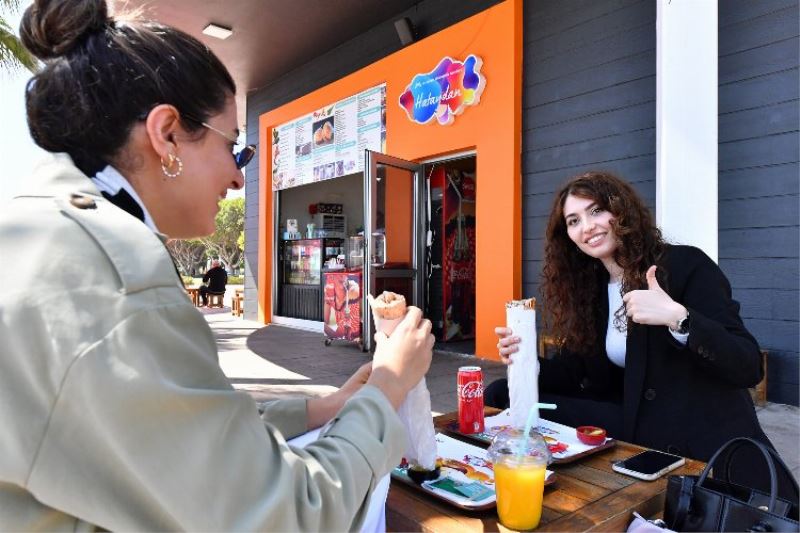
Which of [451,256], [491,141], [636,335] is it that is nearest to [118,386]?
[636,335]

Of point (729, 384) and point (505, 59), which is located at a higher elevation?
point (505, 59)

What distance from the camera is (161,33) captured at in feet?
2.83

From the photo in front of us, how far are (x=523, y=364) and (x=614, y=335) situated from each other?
0.62m

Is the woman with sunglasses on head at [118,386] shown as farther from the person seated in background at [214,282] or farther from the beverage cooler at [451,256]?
the person seated in background at [214,282]

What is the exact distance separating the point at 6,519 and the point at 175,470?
0.24 meters

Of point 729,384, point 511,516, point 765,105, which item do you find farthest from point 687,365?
point 765,105

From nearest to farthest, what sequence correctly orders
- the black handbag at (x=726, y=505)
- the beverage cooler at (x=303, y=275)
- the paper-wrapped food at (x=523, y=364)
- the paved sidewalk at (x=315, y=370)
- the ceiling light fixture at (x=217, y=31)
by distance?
the black handbag at (x=726, y=505), the paper-wrapped food at (x=523, y=364), the paved sidewalk at (x=315, y=370), the ceiling light fixture at (x=217, y=31), the beverage cooler at (x=303, y=275)

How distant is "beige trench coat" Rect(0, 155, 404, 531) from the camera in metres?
0.56

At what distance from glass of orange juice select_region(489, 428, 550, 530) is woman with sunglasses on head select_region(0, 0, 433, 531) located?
33 cm

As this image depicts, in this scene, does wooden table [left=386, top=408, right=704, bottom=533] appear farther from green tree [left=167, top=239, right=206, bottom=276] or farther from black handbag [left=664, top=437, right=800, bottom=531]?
green tree [left=167, top=239, right=206, bottom=276]

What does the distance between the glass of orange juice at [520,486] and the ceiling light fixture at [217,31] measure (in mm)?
7653

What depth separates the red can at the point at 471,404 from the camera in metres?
1.54

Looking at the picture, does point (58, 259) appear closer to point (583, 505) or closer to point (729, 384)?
point (583, 505)

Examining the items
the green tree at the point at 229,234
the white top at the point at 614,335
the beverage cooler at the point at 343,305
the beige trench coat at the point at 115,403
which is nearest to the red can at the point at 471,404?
the white top at the point at 614,335
